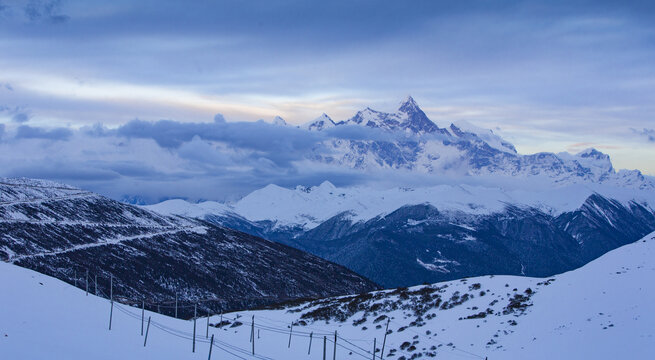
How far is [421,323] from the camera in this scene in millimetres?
70750

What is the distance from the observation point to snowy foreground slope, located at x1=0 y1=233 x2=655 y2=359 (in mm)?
43406

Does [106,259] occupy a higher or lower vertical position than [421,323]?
lower

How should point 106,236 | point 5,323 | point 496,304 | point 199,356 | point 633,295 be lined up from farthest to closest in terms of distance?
point 106,236, point 496,304, point 633,295, point 199,356, point 5,323

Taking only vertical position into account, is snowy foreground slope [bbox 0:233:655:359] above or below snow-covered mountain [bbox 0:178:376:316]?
above

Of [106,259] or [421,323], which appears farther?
[106,259]

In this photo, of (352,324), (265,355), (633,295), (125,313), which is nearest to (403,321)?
(352,324)

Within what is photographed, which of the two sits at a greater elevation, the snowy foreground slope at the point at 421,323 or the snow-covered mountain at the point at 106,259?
the snowy foreground slope at the point at 421,323

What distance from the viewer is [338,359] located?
64.3 metres

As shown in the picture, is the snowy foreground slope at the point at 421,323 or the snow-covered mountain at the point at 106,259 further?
the snow-covered mountain at the point at 106,259

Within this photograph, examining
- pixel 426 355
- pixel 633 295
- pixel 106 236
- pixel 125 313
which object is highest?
pixel 633 295

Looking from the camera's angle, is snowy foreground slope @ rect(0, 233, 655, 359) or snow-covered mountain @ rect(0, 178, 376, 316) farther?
snow-covered mountain @ rect(0, 178, 376, 316)

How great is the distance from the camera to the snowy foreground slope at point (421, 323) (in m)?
43.4

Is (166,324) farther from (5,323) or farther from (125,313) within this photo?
(5,323)

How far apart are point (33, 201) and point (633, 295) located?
180 m
